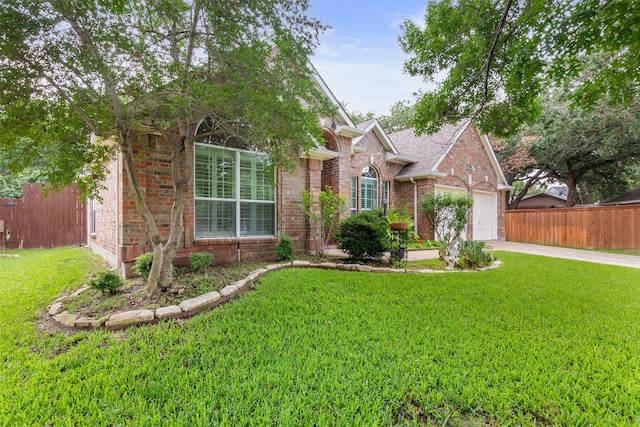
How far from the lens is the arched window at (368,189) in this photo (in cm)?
1180

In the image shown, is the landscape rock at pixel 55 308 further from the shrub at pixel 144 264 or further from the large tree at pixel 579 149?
the large tree at pixel 579 149

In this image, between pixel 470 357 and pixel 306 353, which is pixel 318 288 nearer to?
pixel 306 353

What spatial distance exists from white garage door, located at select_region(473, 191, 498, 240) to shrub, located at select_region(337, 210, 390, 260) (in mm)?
9418

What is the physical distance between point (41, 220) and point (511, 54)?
15142 mm

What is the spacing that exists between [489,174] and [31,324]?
17527mm

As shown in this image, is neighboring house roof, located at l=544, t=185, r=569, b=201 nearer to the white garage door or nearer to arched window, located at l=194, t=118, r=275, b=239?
the white garage door

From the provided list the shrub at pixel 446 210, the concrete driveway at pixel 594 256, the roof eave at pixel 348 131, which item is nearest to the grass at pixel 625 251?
the concrete driveway at pixel 594 256

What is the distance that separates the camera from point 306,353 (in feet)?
8.95

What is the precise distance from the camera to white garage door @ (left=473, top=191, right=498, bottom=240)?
1444 centimetres

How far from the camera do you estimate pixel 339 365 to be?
2.51 m

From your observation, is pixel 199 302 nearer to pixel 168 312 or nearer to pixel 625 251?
pixel 168 312

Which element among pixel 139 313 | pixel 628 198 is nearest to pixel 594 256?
pixel 628 198

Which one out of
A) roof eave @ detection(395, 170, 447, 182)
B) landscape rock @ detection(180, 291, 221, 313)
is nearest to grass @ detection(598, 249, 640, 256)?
roof eave @ detection(395, 170, 447, 182)

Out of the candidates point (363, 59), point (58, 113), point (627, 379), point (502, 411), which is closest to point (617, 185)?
point (363, 59)
